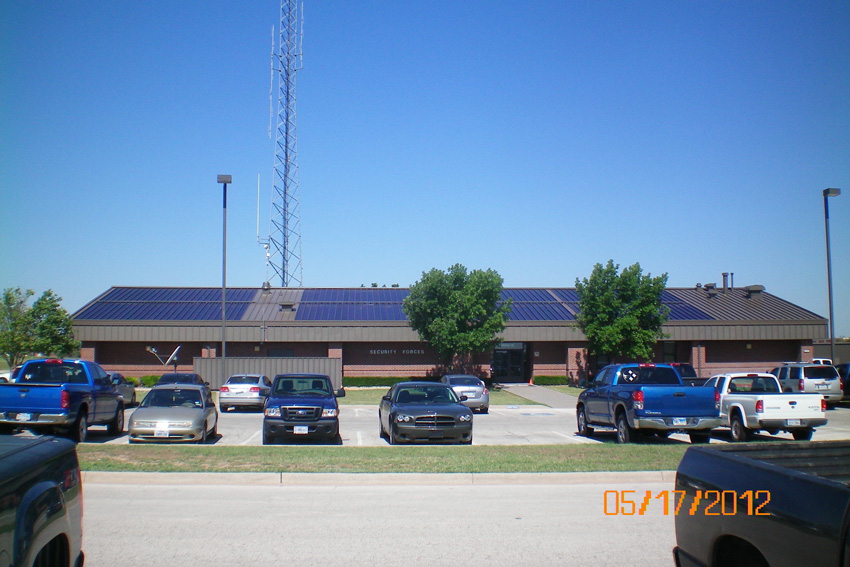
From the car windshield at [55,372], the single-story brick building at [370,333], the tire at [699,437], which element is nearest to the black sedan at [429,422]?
the tire at [699,437]

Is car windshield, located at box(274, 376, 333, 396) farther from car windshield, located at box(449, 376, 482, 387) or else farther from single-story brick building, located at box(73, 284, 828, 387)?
single-story brick building, located at box(73, 284, 828, 387)

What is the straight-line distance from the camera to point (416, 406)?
15211 millimetres

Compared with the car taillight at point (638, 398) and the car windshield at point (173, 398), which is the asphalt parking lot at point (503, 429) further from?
the car taillight at point (638, 398)

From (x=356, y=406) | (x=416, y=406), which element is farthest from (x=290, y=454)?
(x=356, y=406)

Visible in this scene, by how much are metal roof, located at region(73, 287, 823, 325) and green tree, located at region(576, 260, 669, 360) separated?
5.07 meters

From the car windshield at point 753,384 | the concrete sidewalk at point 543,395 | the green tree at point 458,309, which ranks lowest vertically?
the concrete sidewalk at point 543,395

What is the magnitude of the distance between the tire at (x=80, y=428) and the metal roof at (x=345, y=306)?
27321 millimetres

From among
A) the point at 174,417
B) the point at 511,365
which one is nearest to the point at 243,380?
the point at 174,417

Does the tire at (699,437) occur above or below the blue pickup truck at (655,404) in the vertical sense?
below

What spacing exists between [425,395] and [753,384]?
29.1 feet

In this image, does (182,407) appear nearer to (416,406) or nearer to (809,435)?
(416,406)

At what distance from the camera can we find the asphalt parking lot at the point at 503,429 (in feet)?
55.7

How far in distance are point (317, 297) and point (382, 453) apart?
3673 centimetres

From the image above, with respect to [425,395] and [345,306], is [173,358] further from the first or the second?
[425,395]
